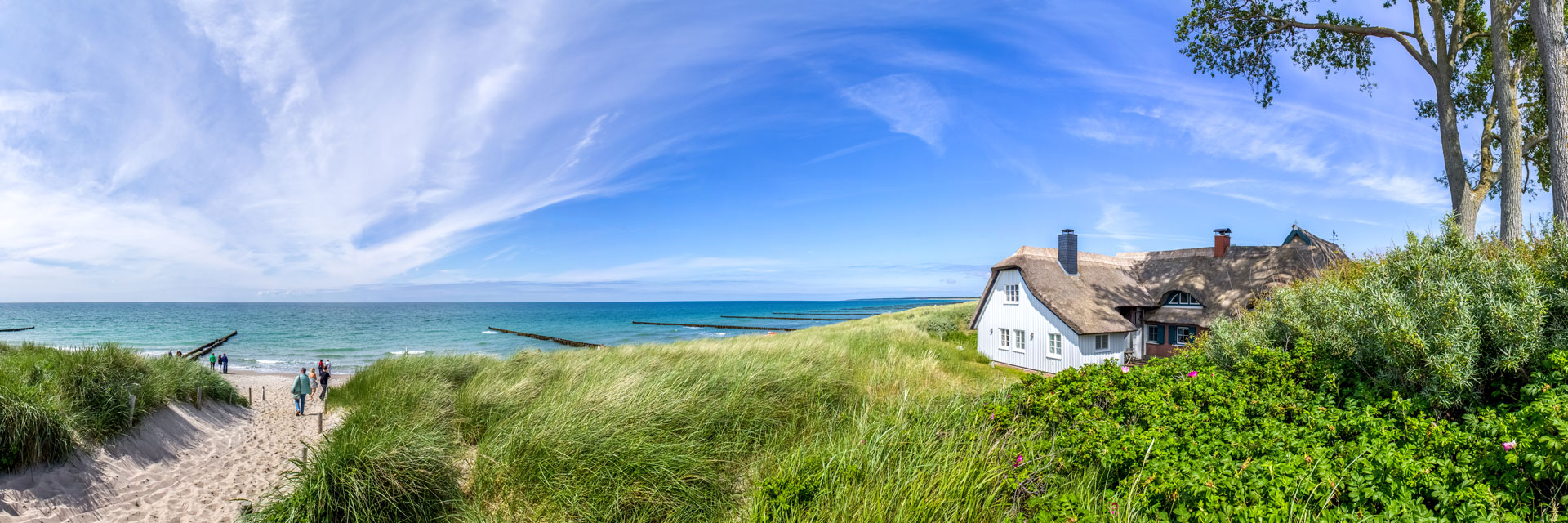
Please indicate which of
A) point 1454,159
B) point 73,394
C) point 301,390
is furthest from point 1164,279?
point 73,394

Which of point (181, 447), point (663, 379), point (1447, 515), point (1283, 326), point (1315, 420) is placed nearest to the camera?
Result: point (1447, 515)

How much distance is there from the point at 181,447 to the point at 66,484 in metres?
2.68

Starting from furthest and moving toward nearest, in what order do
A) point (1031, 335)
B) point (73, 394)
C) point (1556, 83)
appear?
point (1031, 335), point (73, 394), point (1556, 83)

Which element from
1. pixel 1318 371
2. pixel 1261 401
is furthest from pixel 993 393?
pixel 1318 371

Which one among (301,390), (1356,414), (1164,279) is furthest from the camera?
(1164,279)

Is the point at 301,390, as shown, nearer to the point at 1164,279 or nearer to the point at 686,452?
the point at 686,452

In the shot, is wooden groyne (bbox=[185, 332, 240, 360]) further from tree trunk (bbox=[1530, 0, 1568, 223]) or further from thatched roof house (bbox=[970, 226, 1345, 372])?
tree trunk (bbox=[1530, 0, 1568, 223])

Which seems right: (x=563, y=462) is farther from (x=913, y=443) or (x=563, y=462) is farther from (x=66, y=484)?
(x=66, y=484)

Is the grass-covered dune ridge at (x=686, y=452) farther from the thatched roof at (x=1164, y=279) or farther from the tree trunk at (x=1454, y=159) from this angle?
the thatched roof at (x=1164, y=279)

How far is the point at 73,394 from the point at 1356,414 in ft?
48.8

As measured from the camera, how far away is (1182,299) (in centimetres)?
2066

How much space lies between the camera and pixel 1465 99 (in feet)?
38.4

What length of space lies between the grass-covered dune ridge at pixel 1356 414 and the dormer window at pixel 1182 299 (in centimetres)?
1612

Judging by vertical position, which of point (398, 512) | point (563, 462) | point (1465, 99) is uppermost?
point (1465, 99)
